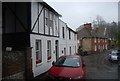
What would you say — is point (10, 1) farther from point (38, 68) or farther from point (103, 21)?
point (103, 21)

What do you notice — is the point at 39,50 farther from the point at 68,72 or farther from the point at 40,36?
the point at 68,72

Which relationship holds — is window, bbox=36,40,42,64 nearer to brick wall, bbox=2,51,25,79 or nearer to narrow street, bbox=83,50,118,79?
Answer: brick wall, bbox=2,51,25,79

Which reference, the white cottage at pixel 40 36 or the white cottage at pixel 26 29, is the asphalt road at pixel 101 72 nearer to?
the white cottage at pixel 40 36

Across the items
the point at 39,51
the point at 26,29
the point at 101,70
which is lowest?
the point at 101,70

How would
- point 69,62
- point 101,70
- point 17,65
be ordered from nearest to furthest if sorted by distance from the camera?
point 17,65, point 69,62, point 101,70

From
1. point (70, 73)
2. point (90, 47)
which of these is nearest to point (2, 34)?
point (70, 73)

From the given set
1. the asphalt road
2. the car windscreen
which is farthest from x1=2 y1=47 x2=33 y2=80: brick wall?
the car windscreen

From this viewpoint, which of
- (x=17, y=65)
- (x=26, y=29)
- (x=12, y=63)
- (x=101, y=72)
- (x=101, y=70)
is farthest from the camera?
(x=101, y=70)

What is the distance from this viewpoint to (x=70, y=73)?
6.81m

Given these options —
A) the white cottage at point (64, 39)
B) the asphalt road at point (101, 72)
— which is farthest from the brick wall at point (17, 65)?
the white cottage at point (64, 39)

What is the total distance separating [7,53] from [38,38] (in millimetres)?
3665

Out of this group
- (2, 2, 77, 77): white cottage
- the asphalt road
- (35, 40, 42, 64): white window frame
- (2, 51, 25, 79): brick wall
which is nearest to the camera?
(2, 51, 25, 79): brick wall

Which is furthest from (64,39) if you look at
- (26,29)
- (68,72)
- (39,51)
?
(68,72)

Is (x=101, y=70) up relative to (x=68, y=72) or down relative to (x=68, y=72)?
down
